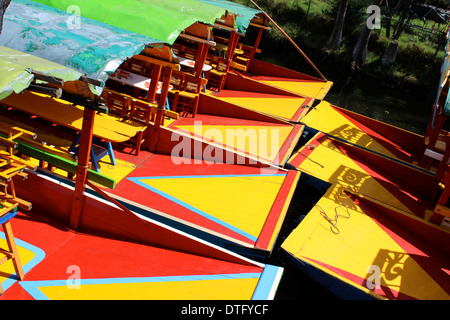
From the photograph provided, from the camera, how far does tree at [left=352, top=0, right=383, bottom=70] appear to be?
2512 centimetres

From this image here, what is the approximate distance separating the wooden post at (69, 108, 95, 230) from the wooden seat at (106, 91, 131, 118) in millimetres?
2332

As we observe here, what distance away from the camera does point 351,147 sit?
1075cm

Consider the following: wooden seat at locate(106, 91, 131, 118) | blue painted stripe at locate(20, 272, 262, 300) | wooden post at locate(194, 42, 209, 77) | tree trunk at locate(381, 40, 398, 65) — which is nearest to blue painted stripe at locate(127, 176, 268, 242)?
blue painted stripe at locate(20, 272, 262, 300)

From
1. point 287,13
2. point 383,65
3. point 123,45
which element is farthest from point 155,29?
point 287,13

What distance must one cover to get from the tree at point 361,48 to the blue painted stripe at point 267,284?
72.8 feet

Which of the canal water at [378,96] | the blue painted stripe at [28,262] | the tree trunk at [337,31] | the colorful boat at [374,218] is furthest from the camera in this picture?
the tree trunk at [337,31]

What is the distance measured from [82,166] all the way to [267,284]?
2.93 metres

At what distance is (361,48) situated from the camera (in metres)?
25.7

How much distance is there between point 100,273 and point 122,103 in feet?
12.0

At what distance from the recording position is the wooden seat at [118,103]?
8208 millimetres

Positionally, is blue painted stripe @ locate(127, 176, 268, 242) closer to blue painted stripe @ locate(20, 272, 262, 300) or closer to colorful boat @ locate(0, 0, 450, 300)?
colorful boat @ locate(0, 0, 450, 300)

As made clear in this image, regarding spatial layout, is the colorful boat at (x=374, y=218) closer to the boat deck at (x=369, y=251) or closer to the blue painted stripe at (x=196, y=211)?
the boat deck at (x=369, y=251)

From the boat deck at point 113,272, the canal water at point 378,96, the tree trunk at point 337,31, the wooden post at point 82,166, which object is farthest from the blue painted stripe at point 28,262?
the tree trunk at point 337,31

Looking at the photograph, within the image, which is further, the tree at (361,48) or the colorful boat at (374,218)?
the tree at (361,48)
